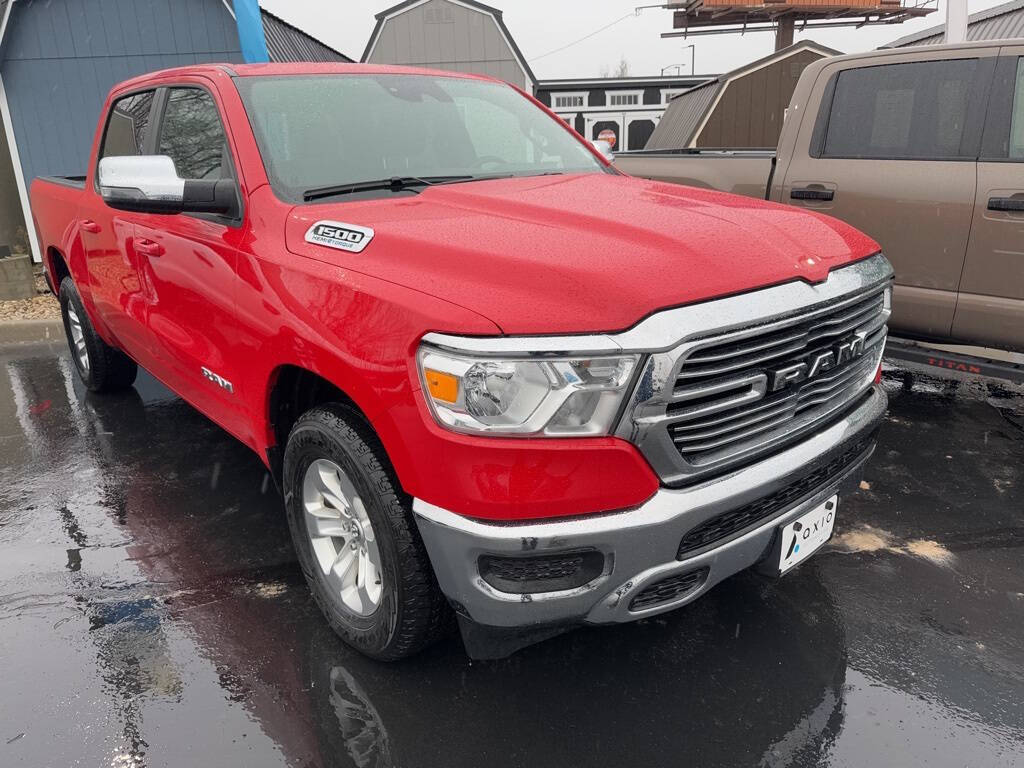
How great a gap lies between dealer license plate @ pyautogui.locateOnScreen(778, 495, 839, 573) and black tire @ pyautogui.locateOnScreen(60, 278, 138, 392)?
14.1 feet

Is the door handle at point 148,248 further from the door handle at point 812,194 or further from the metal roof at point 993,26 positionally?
the metal roof at point 993,26

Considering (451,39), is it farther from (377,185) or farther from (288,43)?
(377,185)

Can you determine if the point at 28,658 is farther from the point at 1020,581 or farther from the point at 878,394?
the point at 1020,581

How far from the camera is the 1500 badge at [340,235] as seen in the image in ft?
7.64

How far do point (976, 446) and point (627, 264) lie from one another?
3.28 meters

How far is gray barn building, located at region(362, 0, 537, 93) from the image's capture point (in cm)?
2119

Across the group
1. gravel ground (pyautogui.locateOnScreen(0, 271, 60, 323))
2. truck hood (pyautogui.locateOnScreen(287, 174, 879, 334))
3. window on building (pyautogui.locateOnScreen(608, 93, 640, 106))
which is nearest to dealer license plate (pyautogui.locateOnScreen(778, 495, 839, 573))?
truck hood (pyautogui.locateOnScreen(287, 174, 879, 334))

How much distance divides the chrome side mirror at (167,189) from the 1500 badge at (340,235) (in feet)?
1.56

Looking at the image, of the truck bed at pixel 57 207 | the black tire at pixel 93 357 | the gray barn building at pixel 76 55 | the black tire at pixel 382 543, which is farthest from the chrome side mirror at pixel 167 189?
the gray barn building at pixel 76 55

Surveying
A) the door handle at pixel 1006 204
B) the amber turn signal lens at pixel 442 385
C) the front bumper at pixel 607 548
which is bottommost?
the front bumper at pixel 607 548

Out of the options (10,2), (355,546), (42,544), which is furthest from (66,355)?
(10,2)

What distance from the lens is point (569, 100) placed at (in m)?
21.8

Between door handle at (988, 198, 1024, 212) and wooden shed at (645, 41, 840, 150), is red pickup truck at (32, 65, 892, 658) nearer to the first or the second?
door handle at (988, 198, 1024, 212)

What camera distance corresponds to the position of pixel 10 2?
10.1 m
